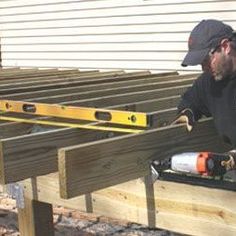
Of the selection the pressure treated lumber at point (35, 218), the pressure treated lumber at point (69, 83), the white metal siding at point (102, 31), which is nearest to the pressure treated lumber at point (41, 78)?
the pressure treated lumber at point (69, 83)

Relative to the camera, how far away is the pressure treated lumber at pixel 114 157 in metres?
3.34

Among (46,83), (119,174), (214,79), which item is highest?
(214,79)

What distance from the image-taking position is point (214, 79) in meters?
4.14

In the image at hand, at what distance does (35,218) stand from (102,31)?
5.19m

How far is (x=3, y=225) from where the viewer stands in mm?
7258

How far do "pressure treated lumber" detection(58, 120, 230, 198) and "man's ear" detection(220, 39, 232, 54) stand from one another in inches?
22.6

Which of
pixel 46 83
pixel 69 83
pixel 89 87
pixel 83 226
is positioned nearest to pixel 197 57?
pixel 89 87

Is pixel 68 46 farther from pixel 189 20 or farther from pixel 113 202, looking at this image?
pixel 113 202

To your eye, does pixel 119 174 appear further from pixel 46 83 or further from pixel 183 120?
pixel 46 83

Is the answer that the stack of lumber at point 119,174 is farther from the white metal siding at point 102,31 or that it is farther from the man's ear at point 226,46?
the white metal siding at point 102,31

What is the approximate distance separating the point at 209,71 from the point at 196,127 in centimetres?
40

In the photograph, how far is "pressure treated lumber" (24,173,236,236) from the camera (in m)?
3.47

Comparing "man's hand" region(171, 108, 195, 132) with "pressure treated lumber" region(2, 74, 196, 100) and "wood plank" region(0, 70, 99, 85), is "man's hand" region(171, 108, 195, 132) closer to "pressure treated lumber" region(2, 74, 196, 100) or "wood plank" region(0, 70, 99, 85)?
"pressure treated lumber" region(2, 74, 196, 100)

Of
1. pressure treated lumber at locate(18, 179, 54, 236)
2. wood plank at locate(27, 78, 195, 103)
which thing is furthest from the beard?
wood plank at locate(27, 78, 195, 103)
